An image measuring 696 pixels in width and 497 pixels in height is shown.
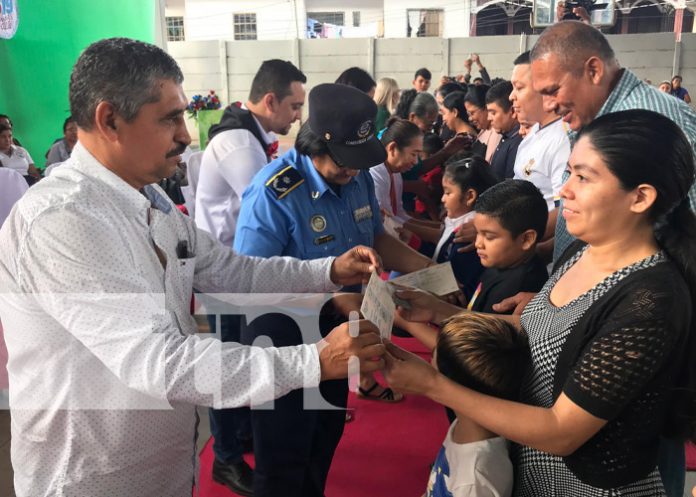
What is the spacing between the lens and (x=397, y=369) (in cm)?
129

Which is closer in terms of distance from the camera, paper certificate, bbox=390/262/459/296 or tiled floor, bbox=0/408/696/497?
paper certificate, bbox=390/262/459/296

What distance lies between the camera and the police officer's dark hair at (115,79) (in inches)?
47.0

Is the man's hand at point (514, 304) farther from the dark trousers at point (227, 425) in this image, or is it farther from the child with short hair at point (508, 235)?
the dark trousers at point (227, 425)

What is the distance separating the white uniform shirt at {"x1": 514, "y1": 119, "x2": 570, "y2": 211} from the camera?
2896 millimetres

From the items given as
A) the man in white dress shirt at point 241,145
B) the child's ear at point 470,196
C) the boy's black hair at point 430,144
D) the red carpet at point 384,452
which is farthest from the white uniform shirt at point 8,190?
the boy's black hair at point 430,144

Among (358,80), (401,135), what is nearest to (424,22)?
(358,80)

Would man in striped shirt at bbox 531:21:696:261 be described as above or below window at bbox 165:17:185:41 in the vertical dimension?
below

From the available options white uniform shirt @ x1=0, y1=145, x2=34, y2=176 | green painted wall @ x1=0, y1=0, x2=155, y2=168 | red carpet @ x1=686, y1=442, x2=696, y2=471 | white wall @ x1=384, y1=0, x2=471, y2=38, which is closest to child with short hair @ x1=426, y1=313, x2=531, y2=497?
red carpet @ x1=686, y1=442, x2=696, y2=471

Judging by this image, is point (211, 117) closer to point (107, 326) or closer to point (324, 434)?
point (324, 434)

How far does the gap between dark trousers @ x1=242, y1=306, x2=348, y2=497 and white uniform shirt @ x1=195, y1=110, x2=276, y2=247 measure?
1059 millimetres

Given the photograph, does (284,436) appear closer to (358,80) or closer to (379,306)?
(379,306)

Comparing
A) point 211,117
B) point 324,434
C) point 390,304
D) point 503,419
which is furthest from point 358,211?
point 211,117

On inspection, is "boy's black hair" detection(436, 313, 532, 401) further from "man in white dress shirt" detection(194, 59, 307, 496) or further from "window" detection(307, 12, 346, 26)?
"window" detection(307, 12, 346, 26)

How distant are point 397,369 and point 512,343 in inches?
11.5
